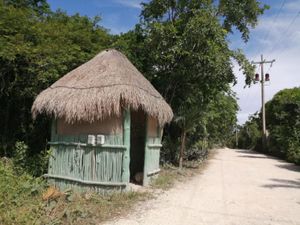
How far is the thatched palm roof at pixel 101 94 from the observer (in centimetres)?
827

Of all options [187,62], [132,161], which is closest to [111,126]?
[132,161]

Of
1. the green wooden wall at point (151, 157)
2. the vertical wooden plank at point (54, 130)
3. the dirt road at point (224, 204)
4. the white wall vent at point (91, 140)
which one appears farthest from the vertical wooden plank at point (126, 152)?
the vertical wooden plank at point (54, 130)

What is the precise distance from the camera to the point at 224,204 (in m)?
7.92

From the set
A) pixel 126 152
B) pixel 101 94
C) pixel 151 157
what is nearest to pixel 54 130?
pixel 101 94

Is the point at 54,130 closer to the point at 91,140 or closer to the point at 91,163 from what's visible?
the point at 91,140

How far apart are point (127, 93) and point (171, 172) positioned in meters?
5.05

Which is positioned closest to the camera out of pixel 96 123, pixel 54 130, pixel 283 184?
pixel 96 123

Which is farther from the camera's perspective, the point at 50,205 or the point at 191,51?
the point at 191,51

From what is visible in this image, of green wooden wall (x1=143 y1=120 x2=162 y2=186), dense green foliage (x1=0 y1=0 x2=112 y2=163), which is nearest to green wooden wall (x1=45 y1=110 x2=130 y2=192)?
green wooden wall (x1=143 y1=120 x2=162 y2=186)

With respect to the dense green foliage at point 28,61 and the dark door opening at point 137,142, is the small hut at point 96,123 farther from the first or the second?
the dark door opening at point 137,142

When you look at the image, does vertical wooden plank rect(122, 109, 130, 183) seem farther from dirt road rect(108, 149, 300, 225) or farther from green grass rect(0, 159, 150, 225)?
dirt road rect(108, 149, 300, 225)

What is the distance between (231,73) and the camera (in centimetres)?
1351

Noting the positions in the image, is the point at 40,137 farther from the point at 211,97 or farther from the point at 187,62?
the point at 211,97

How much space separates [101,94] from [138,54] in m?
6.51
